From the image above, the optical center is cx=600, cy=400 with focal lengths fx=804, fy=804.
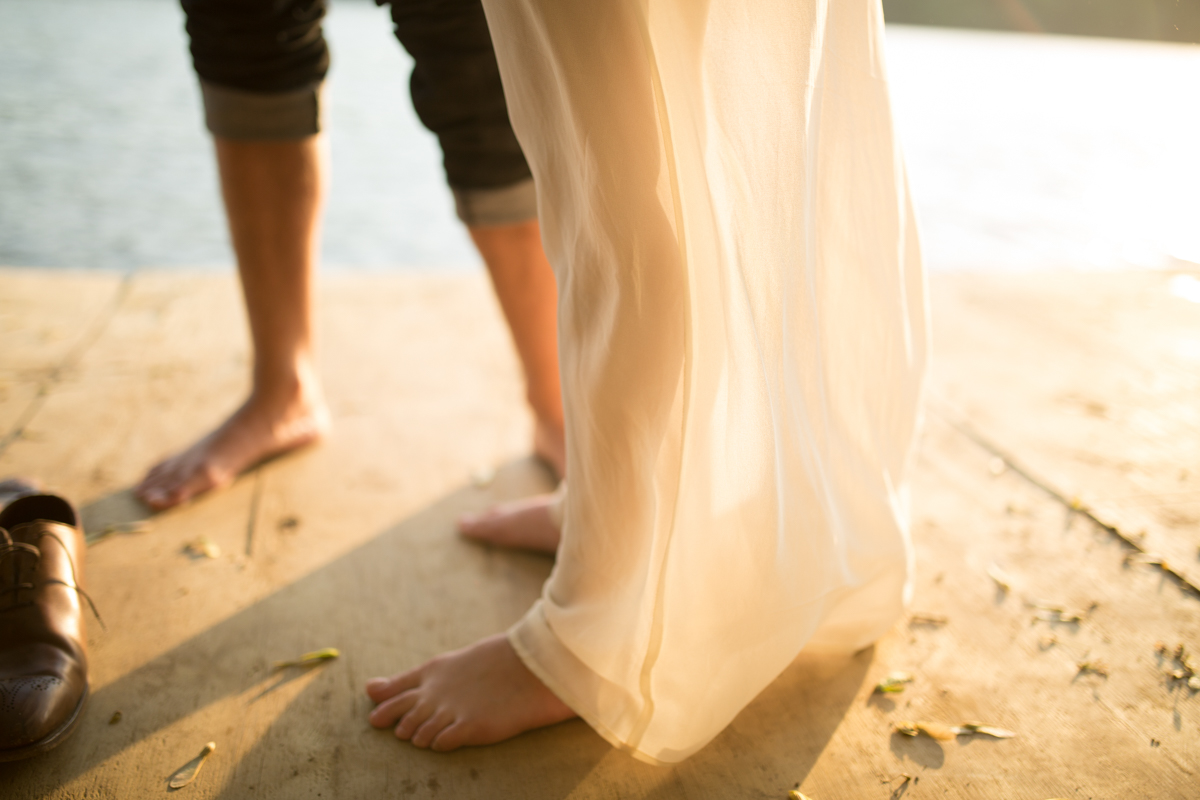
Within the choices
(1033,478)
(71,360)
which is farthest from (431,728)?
(71,360)

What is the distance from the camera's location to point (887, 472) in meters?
0.95

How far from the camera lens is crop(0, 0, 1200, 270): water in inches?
127

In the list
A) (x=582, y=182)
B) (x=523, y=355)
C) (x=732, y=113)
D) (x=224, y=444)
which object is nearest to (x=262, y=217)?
(x=224, y=444)

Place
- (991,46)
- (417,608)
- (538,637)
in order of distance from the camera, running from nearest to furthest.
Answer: (538,637)
(417,608)
(991,46)

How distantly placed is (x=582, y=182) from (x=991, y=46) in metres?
17.5

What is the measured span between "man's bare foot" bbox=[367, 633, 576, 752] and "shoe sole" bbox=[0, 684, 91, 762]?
31cm

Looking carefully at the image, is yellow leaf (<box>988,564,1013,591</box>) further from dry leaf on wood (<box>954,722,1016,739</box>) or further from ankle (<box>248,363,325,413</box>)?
ankle (<box>248,363,325,413</box>)

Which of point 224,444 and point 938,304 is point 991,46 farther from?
point 224,444

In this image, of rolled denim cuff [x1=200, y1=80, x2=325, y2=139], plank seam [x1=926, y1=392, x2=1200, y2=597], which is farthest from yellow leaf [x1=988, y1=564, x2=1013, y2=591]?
rolled denim cuff [x1=200, y1=80, x2=325, y2=139]

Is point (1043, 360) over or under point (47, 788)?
under

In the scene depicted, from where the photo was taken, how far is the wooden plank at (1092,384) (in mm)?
1367

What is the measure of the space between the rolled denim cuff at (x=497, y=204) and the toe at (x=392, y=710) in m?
0.67

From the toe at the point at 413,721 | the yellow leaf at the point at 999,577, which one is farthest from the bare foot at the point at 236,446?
the yellow leaf at the point at 999,577

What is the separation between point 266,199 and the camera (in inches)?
53.5
